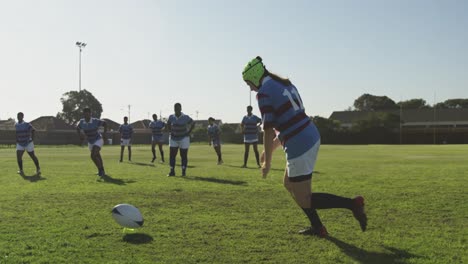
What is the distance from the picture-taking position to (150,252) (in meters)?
5.13

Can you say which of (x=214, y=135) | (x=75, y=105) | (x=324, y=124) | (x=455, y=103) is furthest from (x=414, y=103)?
(x=214, y=135)

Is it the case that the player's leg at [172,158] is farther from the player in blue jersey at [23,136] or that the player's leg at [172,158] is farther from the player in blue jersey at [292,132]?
the player in blue jersey at [292,132]

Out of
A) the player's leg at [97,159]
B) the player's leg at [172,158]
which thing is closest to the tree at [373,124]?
the player's leg at [172,158]

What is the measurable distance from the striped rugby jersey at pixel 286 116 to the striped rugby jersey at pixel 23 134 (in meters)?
13.2

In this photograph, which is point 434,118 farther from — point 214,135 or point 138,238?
point 138,238

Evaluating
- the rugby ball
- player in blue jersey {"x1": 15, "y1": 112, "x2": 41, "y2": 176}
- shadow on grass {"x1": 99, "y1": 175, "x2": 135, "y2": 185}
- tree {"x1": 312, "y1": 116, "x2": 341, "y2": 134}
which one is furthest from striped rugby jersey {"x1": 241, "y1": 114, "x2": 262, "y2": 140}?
tree {"x1": 312, "y1": 116, "x2": 341, "y2": 134}

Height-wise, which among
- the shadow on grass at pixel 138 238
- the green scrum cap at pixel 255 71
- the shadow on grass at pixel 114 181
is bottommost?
the shadow on grass at pixel 138 238

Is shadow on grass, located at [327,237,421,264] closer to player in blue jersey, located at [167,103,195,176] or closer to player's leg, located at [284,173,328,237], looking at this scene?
player's leg, located at [284,173,328,237]

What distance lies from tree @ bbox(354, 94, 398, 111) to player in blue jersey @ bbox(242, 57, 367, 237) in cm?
13331

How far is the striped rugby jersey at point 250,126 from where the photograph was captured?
19.3 metres

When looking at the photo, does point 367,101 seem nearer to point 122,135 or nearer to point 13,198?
point 122,135

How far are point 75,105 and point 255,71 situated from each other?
125 metres

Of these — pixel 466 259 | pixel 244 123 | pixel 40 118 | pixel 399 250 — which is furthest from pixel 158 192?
pixel 40 118

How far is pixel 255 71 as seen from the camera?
5715 mm
